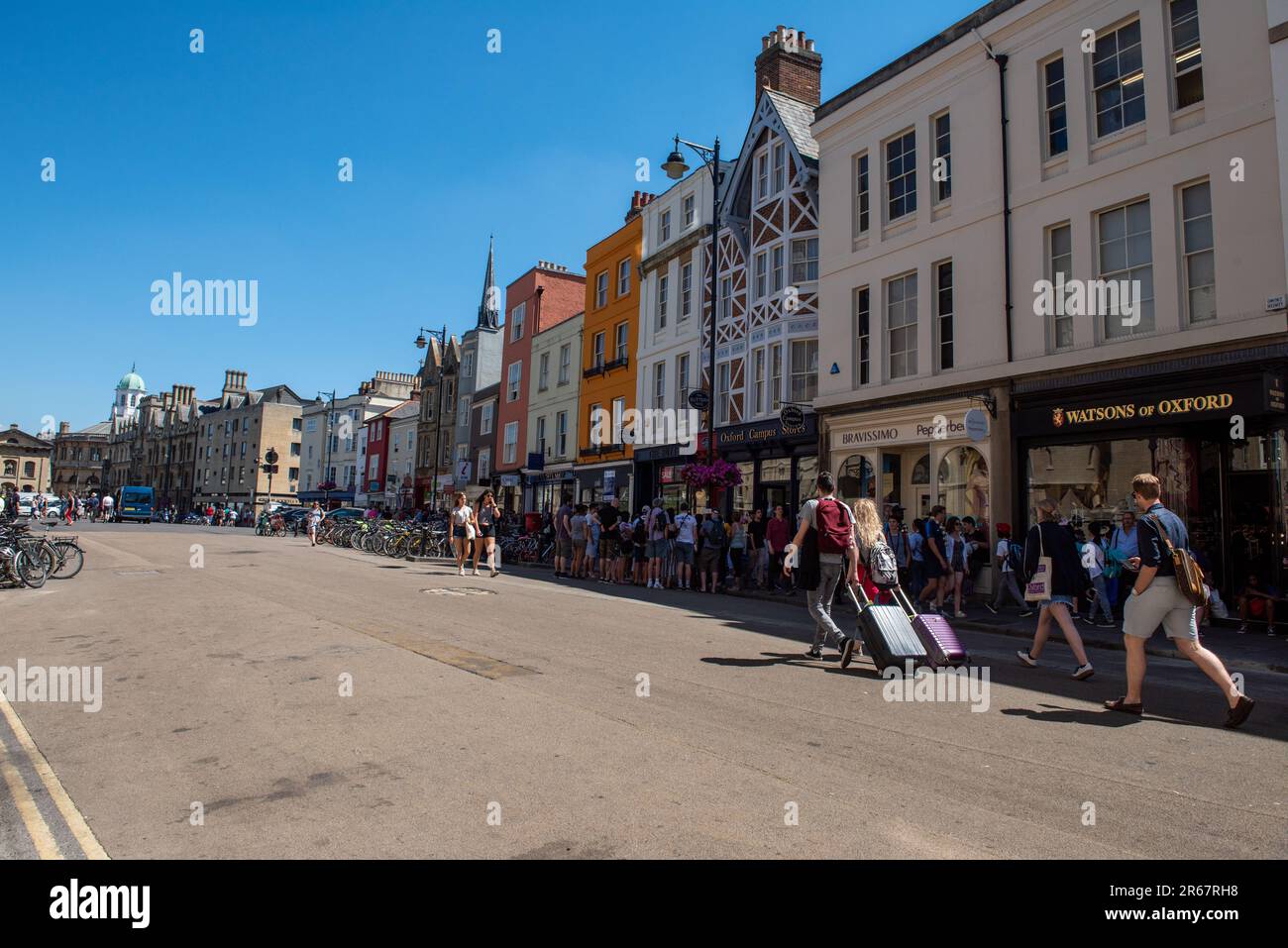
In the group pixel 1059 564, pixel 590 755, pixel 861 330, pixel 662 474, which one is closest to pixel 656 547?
pixel 861 330

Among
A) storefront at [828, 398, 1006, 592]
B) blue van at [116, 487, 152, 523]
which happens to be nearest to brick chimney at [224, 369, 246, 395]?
blue van at [116, 487, 152, 523]

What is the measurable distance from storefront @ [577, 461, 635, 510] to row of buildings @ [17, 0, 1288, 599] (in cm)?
20

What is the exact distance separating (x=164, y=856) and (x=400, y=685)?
3.08 m

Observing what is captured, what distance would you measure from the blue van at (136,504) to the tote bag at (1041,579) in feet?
248

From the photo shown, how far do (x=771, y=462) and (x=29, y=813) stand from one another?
21646 mm

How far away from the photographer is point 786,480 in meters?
23.6

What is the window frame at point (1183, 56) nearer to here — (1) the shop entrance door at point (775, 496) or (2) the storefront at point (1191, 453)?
(2) the storefront at point (1191, 453)

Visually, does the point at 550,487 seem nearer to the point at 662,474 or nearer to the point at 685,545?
the point at 662,474

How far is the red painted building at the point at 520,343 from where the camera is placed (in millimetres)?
41688

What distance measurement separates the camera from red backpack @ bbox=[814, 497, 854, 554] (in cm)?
820

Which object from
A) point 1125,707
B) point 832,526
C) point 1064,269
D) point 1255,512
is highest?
point 1064,269

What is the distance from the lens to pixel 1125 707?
6.30 m
